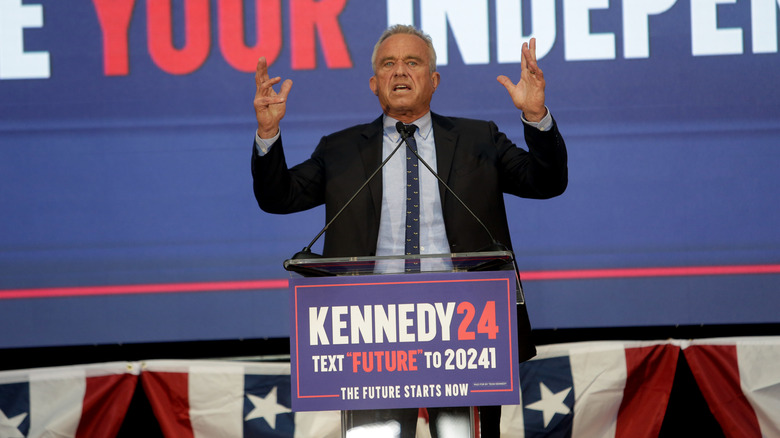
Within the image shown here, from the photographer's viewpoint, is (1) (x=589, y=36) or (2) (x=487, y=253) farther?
(1) (x=589, y=36)

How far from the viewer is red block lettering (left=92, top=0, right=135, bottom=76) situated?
2961 mm

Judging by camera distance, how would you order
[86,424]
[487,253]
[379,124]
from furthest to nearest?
[86,424]
[379,124]
[487,253]

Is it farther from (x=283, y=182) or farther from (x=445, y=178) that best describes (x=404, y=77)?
(x=283, y=182)

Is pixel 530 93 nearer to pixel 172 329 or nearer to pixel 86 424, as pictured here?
pixel 172 329

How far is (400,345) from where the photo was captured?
1.52 m

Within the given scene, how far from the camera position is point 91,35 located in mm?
2963

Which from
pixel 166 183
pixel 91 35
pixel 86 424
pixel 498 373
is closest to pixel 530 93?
pixel 498 373


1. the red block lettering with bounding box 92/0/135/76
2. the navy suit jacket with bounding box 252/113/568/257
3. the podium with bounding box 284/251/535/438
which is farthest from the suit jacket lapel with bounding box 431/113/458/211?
the red block lettering with bounding box 92/0/135/76

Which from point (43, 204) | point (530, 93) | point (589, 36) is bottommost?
point (43, 204)

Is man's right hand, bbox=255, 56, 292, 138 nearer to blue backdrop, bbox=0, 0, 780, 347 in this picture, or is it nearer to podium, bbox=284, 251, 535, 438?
podium, bbox=284, 251, 535, 438

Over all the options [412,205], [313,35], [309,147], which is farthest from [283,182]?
[313,35]

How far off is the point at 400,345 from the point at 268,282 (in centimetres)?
148

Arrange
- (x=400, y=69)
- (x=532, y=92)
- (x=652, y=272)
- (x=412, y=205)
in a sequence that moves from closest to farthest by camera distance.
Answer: (x=532, y=92), (x=412, y=205), (x=400, y=69), (x=652, y=272)

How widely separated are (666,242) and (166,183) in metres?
1.83
